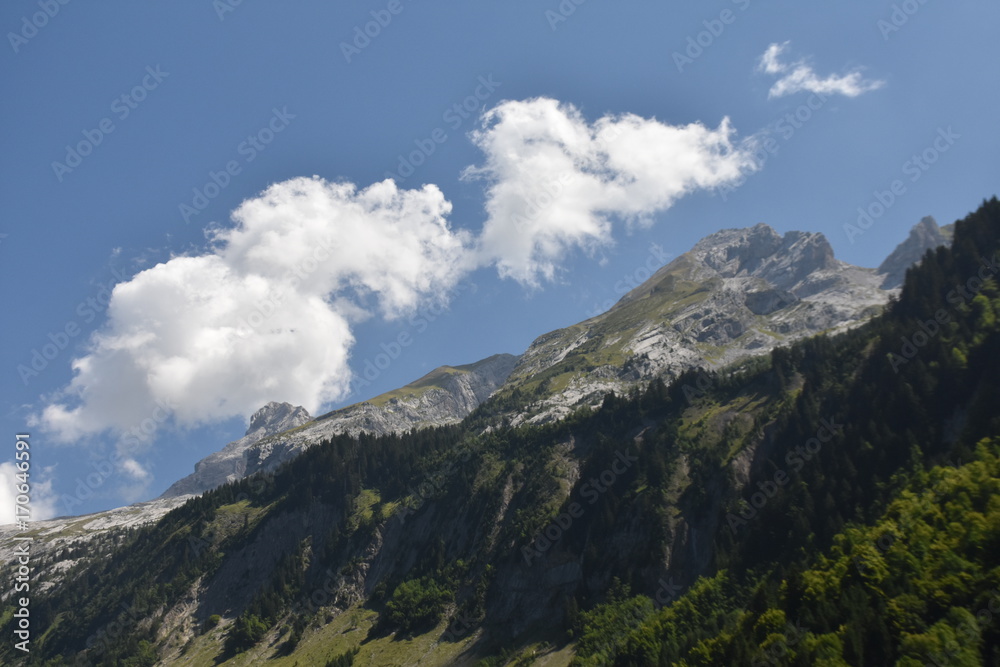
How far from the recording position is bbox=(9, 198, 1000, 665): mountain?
266 ft

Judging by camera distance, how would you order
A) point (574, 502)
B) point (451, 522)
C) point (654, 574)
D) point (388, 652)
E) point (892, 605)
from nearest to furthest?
1. point (892, 605)
2. point (654, 574)
3. point (388, 652)
4. point (574, 502)
5. point (451, 522)

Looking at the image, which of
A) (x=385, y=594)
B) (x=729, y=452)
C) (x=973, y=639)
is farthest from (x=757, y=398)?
(x=385, y=594)

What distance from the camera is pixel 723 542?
128 meters

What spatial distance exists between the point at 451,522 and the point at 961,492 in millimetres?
137231

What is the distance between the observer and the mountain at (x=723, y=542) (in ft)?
266

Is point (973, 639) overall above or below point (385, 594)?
below

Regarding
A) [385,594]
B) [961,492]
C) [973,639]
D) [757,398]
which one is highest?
[757,398]

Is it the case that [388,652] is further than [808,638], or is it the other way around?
[388,652]

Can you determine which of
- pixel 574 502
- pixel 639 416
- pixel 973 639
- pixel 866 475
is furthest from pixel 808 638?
pixel 639 416

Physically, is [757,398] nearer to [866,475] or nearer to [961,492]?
[866,475]

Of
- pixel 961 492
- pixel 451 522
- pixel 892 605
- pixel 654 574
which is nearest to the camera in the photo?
pixel 892 605

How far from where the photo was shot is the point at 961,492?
89312 millimetres

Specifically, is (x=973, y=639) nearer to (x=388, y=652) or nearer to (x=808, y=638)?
(x=808, y=638)

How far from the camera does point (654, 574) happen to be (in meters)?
136
